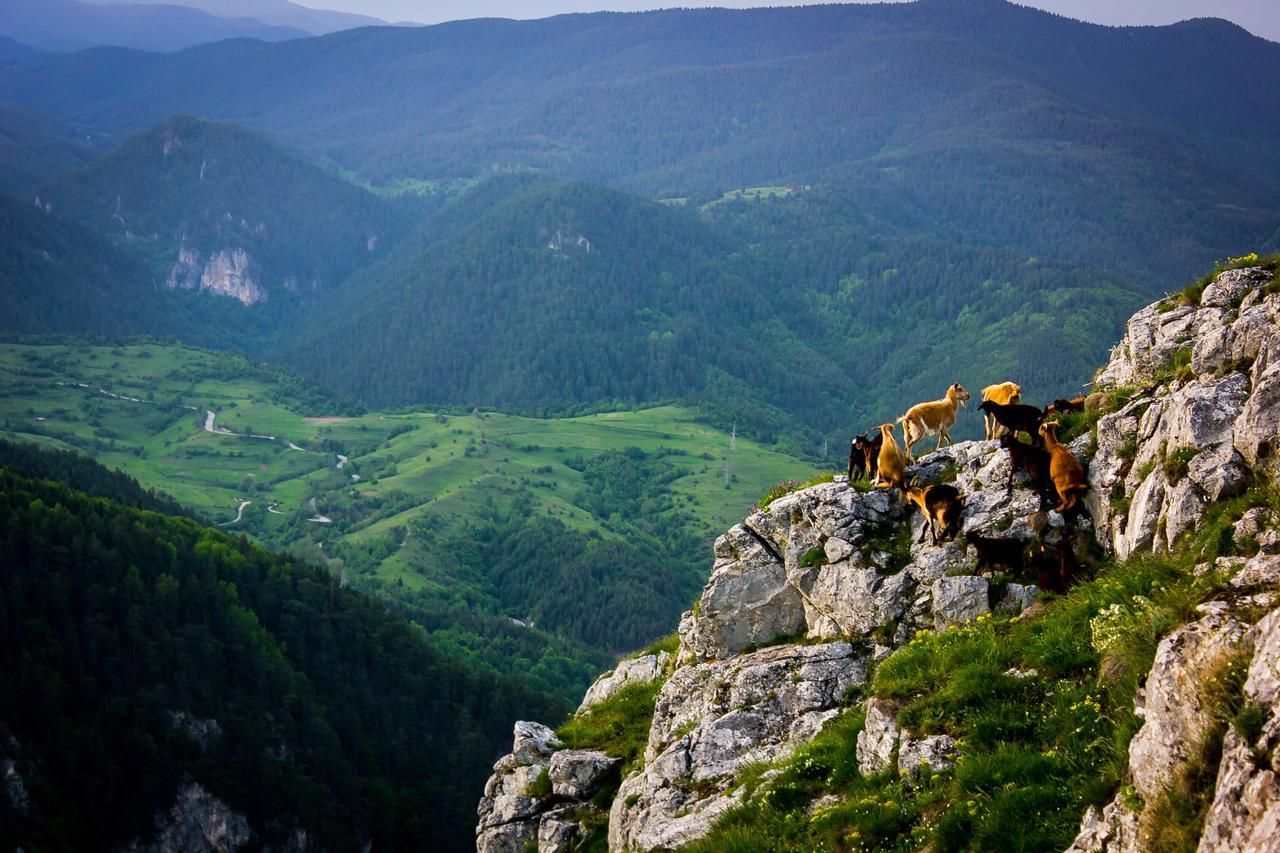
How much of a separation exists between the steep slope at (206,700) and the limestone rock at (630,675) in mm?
93722

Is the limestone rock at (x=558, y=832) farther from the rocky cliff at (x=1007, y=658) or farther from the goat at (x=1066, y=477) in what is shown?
the goat at (x=1066, y=477)

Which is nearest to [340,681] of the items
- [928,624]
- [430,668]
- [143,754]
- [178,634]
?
[430,668]

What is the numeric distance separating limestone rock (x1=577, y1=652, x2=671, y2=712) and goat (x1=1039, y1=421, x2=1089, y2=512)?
1665 centimetres

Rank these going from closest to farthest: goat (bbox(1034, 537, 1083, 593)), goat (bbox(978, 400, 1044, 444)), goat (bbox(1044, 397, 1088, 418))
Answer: goat (bbox(1034, 537, 1083, 593)) < goat (bbox(978, 400, 1044, 444)) < goat (bbox(1044, 397, 1088, 418))

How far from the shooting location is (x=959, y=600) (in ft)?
77.6

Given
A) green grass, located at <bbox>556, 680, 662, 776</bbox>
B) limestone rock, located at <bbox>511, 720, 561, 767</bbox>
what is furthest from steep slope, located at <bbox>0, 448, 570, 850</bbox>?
limestone rock, located at <bbox>511, 720, 561, 767</bbox>

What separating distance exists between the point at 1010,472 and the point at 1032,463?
3.75 feet

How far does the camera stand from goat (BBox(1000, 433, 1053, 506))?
81.0ft

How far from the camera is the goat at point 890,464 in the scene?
92.5ft

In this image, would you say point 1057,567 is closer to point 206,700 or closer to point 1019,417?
point 1019,417

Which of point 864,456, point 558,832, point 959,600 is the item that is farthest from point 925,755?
point 558,832

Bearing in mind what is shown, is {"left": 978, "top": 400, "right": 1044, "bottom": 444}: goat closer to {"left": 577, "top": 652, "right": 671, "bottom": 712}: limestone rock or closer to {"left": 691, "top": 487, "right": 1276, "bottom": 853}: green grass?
{"left": 691, "top": 487, "right": 1276, "bottom": 853}: green grass

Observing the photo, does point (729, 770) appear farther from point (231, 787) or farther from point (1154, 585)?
point (231, 787)

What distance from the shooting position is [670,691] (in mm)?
30391
